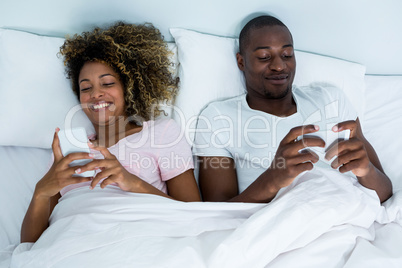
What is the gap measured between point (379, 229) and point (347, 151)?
0.27 meters

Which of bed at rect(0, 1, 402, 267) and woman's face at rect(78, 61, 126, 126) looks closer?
bed at rect(0, 1, 402, 267)

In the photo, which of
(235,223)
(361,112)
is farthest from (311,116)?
(235,223)

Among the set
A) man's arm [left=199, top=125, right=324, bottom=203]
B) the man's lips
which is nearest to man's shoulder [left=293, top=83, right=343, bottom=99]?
the man's lips

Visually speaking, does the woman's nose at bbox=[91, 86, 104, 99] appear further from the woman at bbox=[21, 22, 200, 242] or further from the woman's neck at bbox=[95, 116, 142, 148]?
the woman's neck at bbox=[95, 116, 142, 148]

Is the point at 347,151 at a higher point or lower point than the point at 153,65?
lower

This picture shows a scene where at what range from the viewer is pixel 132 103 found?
1.39 metres

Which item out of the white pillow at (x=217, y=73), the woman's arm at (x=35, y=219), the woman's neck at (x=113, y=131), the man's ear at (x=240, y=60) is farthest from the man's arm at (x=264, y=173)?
the woman's arm at (x=35, y=219)

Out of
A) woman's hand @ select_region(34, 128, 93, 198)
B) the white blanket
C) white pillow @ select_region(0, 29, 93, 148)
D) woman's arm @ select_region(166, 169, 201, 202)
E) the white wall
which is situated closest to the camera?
the white blanket

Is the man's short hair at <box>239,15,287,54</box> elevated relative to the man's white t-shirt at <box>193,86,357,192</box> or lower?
elevated

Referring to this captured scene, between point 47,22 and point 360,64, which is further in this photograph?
point 360,64

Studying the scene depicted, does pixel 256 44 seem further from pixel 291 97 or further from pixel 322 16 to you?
pixel 322 16

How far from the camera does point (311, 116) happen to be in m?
1.41

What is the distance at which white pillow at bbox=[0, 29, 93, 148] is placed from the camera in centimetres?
139

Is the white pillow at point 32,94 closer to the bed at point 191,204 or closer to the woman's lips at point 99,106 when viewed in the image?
the bed at point 191,204
